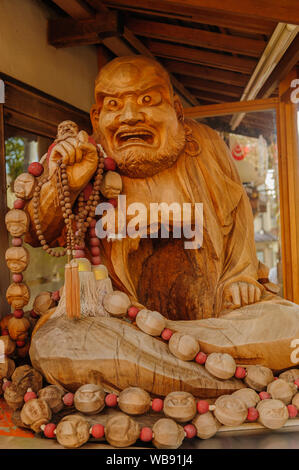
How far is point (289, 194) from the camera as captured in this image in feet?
7.61

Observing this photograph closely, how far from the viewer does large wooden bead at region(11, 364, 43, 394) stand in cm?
129

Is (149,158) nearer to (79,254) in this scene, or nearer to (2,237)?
(79,254)

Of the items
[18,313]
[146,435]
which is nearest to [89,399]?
[146,435]

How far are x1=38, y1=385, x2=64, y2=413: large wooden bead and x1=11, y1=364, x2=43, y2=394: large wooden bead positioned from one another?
0.23 feet

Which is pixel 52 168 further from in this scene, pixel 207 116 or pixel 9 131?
pixel 207 116

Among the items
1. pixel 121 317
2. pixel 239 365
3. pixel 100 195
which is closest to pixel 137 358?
pixel 121 317

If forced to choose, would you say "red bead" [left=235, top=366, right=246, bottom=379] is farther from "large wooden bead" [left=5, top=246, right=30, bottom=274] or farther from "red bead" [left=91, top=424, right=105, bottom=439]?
"large wooden bead" [left=5, top=246, right=30, bottom=274]

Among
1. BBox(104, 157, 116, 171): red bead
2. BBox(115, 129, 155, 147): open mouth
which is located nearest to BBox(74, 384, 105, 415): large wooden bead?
BBox(104, 157, 116, 171): red bead

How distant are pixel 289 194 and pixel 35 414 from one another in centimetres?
173

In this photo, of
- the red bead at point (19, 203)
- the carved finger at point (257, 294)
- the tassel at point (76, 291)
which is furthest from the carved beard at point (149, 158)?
the carved finger at point (257, 294)

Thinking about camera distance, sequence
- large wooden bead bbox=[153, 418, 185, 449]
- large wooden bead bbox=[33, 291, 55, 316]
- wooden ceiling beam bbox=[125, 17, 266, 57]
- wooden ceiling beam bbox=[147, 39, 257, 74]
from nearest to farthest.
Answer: large wooden bead bbox=[153, 418, 185, 449] < large wooden bead bbox=[33, 291, 55, 316] < wooden ceiling beam bbox=[125, 17, 266, 57] < wooden ceiling beam bbox=[147, 39, 257, 74]

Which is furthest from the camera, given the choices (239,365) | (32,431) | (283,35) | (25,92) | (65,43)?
(65,43)

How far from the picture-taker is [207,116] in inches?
90.4

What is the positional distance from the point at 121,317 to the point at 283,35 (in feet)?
4.01
